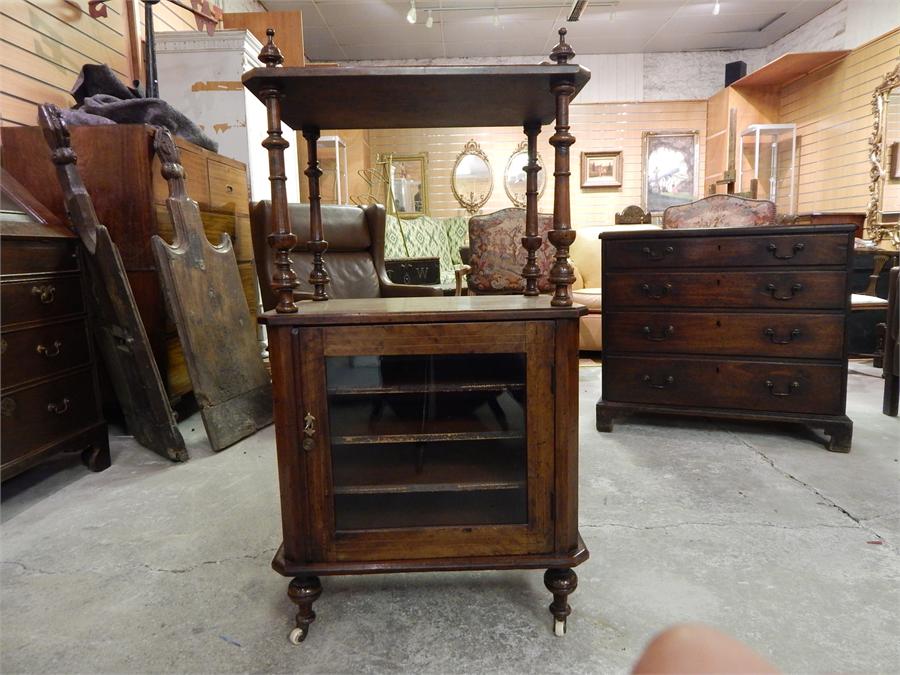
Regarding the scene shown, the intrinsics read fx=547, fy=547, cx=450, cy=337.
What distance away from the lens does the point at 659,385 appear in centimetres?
274

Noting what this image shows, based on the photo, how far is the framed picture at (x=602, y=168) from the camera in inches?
333

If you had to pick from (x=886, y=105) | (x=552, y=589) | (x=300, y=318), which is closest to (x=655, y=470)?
(x=552, y=589)

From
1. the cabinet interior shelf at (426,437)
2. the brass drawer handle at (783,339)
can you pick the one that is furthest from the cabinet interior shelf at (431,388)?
the brass drawer handle at (783,339)

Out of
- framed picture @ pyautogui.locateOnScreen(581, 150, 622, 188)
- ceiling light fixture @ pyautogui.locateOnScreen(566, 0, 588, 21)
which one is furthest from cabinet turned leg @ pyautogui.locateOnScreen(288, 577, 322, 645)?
framed picture @ pyautogui.locateOnScreen(581, 150, 622, 188)

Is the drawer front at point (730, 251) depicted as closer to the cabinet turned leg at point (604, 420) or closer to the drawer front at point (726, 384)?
the drawer front at point (726, 384)

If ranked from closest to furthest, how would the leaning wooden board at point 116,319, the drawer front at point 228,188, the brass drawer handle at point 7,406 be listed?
the brass drawer handle at point 7,406, the leaning wooden board at point 116,319, the drawer front at point 228,188

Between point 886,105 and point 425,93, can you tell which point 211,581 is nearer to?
point 425,93

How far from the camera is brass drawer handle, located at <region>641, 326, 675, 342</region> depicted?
269 cm

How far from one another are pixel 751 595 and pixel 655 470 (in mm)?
878

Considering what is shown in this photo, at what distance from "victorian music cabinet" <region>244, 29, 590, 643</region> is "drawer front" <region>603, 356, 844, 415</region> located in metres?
1.60

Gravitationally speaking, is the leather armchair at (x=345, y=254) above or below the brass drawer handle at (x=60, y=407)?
above

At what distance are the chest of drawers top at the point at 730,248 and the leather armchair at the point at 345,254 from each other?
126 centimetres

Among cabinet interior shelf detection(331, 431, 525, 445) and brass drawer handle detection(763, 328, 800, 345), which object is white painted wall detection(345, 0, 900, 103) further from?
cabinet interior shelf detection(331, 431, 525, 445)

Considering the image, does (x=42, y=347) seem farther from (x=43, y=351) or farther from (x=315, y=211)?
(x=315, y=211)
